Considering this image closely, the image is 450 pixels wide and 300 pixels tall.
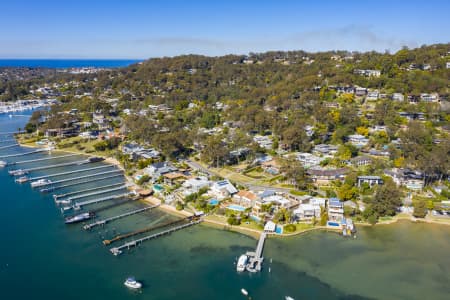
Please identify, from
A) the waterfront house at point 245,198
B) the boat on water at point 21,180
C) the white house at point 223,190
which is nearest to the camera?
the waterfront house at point 245,198

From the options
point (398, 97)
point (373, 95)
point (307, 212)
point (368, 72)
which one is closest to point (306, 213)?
point (307, 212)

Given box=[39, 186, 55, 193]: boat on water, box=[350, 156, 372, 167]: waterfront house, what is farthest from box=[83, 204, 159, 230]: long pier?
box=[350, 156, 372, 167]: waterfront house

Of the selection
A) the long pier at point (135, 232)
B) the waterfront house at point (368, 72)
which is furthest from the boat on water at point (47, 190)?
the waterfront house at point (368, 72)

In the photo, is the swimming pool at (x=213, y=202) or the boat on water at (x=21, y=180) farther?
the boat on water at (x=21, y=180)

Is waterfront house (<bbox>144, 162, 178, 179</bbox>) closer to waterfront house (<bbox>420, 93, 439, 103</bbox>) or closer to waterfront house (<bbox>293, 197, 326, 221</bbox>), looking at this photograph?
waterfront house (<bbox>293, 197, 326, 221</bbox>)

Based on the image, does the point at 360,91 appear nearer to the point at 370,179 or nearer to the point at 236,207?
the point at 370,179

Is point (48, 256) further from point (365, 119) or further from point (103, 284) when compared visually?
point (365, 119)

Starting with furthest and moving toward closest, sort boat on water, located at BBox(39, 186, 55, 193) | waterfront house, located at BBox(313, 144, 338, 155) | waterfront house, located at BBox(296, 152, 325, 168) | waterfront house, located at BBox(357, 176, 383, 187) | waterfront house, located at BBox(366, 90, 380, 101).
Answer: waterfront house, located at BBox(366, 90, 380, 101), waterfront house, located at BBox(313, 144, 338, 155), waterfront house, located at BBox(296, 152, 325, 168), boat on water, located at BBox(39, 186, 55, 193), waterfront house, located at BBox(357, 176, 383, 187)

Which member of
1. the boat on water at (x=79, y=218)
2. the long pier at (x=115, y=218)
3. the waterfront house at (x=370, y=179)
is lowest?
the long pier at (x=115, y=218)

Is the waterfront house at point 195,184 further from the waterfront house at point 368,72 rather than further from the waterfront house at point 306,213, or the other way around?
the waterfront house at point 368,72

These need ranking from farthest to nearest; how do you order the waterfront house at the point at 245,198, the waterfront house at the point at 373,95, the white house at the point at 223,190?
the waterfront house at the point at 373,95 → the white house at the point at 223,190 → the waterfront house at the point at 245,198
